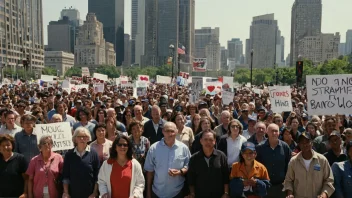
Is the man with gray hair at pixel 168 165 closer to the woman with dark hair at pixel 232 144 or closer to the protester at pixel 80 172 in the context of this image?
the protester at pixel 80 172

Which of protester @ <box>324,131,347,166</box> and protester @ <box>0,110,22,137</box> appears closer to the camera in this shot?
protester @ <box>324,131,347,166</box>

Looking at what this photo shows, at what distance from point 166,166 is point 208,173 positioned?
65cm

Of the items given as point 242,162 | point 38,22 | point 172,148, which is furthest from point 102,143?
→ point 38,22

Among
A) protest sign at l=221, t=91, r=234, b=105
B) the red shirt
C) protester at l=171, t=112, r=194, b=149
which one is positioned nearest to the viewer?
the red shirt

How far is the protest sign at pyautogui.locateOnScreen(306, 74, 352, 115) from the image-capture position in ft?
25.8

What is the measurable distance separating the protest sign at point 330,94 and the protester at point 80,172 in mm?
4543

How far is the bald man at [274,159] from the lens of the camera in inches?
259

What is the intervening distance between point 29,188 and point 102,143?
1430mm

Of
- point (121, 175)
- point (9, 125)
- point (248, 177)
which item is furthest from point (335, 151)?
point (9, 125)

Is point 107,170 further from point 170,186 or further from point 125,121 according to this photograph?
point 125,121

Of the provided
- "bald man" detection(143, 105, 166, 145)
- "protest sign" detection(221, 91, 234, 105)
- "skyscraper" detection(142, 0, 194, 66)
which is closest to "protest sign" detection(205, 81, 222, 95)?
"protest sign" detection(221, 91, 234, 105)

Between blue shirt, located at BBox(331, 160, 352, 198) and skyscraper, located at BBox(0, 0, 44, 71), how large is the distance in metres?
116

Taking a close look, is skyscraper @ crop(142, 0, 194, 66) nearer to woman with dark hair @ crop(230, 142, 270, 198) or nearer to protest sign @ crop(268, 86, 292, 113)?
protest sign @ crop(268, 86, 292, 113)

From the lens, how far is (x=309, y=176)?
18.7 feet
